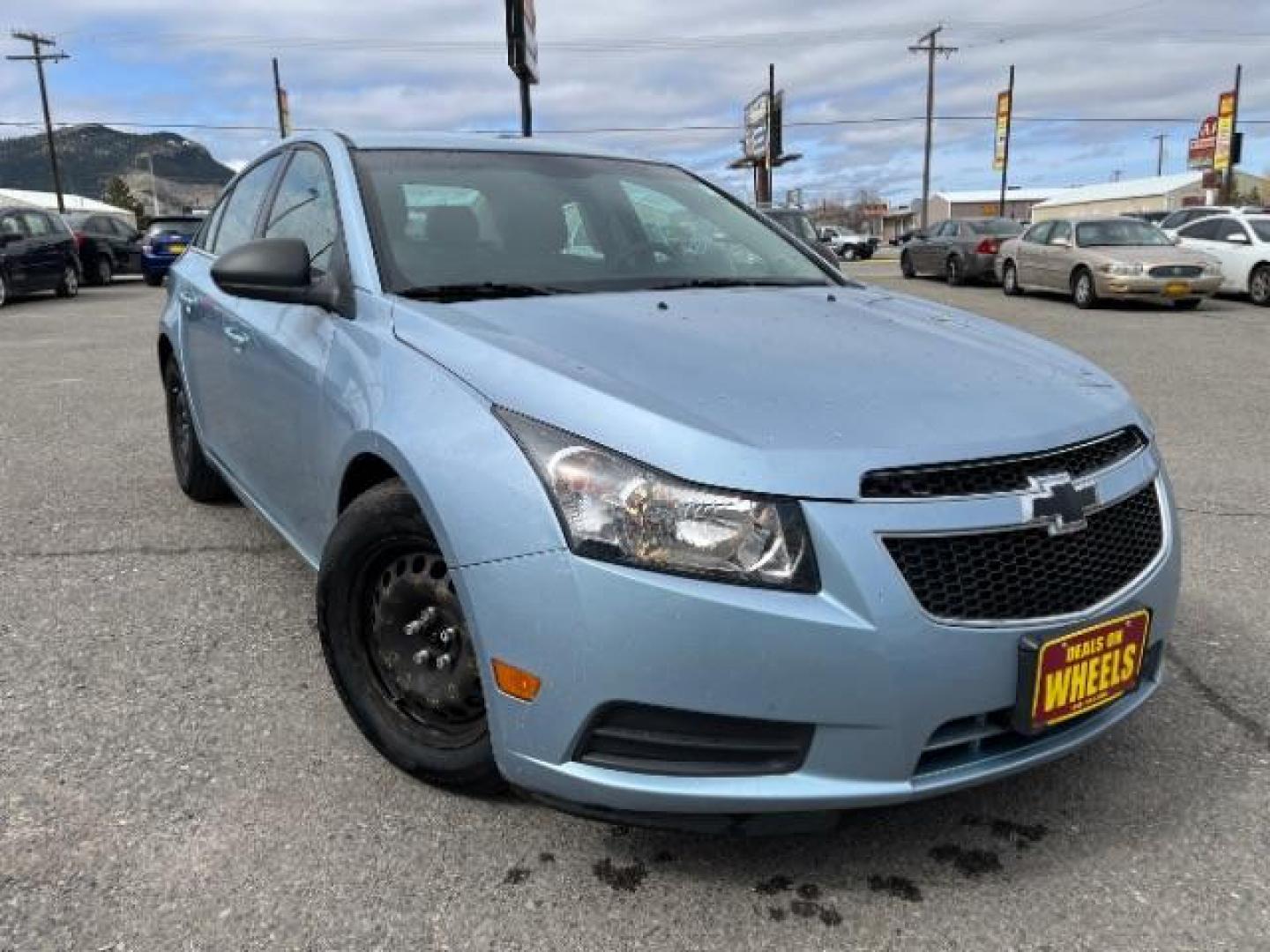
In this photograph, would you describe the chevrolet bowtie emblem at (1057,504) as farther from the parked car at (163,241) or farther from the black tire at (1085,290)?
the parked car at (163,241)

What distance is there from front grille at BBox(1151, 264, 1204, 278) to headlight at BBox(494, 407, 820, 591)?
15219 millimetres

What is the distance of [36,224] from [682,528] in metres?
18.6

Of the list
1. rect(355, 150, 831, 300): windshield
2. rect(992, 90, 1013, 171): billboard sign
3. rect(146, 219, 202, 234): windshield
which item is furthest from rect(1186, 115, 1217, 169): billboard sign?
rect(355, 150, 831, 300): windshield

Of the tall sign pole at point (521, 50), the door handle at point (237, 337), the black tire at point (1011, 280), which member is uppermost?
the tall sign pole at point (521, 50)

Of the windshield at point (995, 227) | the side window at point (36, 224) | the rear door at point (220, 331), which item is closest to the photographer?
the rear door at point (220, 331)

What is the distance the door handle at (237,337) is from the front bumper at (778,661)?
1.81m

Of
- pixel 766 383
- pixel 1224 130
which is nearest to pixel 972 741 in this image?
pixel 766 383

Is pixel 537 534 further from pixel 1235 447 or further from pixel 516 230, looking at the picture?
pixel 1235 447

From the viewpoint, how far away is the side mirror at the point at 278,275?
9.16ft

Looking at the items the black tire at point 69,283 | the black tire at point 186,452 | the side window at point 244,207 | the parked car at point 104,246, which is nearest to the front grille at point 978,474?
the side window at point 244,207

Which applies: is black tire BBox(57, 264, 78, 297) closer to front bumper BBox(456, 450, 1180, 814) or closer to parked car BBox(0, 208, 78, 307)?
parked car BBox(0, 208, 78, 307)

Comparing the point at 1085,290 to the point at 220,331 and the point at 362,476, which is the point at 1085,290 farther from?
the point at 362,476

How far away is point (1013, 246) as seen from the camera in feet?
60.6

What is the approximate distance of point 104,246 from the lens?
22.1 metres
